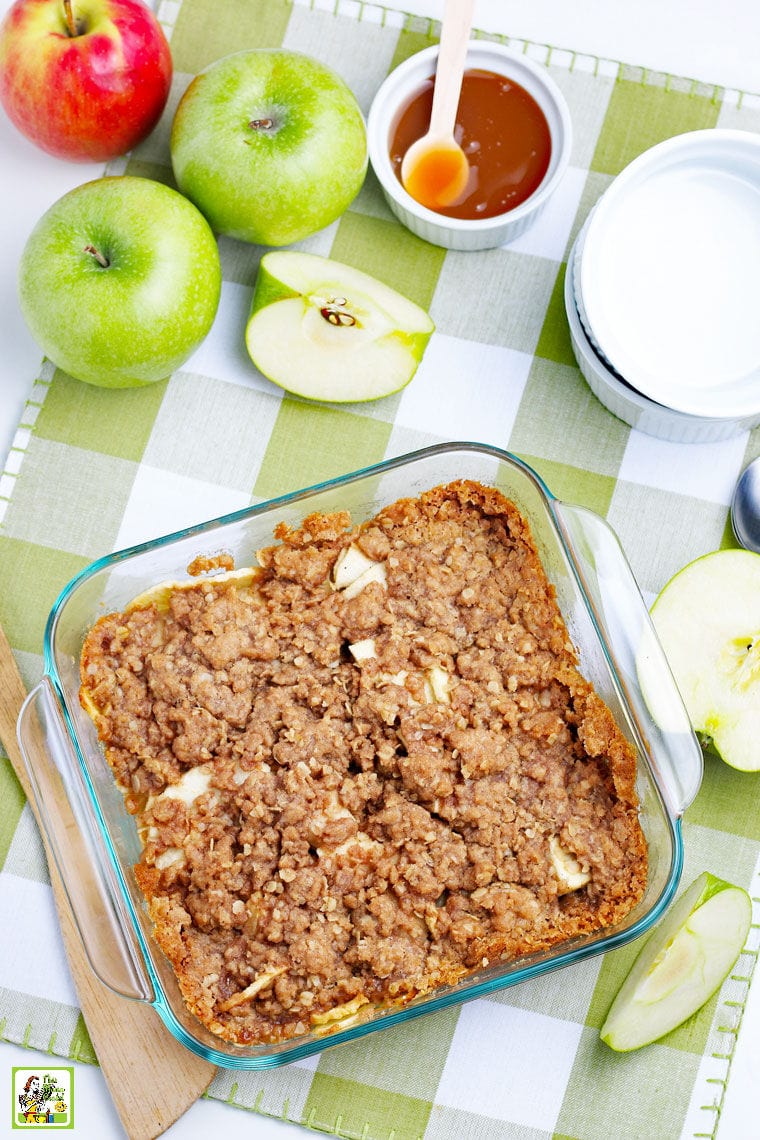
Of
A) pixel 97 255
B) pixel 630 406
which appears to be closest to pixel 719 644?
pixel 630 406

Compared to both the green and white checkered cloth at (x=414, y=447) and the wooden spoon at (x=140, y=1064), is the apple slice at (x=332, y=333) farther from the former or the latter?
the wooden spoon at (x=140, y=1064)

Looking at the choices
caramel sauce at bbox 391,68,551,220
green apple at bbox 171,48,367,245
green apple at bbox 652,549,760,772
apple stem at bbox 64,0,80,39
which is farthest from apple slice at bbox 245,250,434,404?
green apple at bbox 652,549,760,772

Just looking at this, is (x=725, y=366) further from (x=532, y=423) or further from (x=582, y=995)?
(x=582, y=995)

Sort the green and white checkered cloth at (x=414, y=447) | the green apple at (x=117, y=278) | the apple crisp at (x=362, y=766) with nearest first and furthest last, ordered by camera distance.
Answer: the apple crisp at (x=362, y=766) → the green apple at (x=117, y=278) → the green and white checkered cloth at (x=414, y=447)

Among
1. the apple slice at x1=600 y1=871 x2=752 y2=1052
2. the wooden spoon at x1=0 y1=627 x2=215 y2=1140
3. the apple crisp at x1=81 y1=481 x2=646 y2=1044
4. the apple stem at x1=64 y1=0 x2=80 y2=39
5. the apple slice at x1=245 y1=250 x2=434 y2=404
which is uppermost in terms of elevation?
the apple stem at x1=64 y1=0 x2=80 y2=39

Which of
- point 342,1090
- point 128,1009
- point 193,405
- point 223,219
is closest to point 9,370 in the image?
point 193,405

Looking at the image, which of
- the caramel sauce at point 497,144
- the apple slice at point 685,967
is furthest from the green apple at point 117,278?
the apple slice at point 685,967

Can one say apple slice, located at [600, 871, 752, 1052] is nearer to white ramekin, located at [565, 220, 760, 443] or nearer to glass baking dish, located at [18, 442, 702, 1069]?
glass baking dish, located at [18, 442, 702, 1069]
